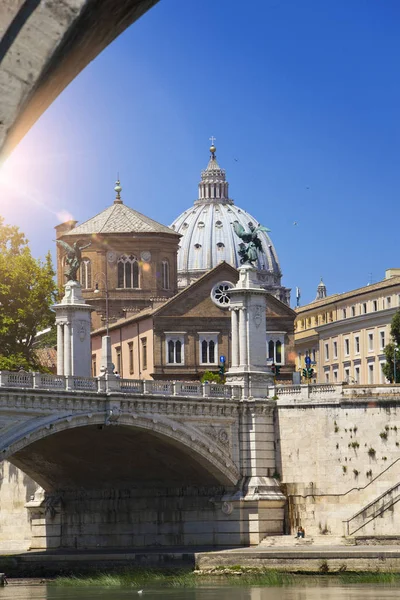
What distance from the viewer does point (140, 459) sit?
66000 millimetres

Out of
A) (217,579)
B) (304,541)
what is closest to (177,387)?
(304,541)

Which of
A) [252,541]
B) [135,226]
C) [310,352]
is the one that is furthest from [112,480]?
[310,352]

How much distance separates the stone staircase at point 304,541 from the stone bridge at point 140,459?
0.70 metres

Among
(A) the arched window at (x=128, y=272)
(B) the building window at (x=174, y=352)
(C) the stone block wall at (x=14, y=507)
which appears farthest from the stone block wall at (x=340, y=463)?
(A) the arched window at (x=128, y=272)

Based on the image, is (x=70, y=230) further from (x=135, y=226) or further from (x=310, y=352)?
(x=310, y=352)

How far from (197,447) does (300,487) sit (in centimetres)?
502

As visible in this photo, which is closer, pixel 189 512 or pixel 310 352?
pixel 189 512

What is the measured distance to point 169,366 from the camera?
9725 cm

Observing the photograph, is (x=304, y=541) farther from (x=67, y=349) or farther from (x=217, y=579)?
(x=67, y=349)

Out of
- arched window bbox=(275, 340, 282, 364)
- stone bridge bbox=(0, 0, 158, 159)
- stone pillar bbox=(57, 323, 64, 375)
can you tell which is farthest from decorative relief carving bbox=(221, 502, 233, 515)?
stone bridge bbox=(0, 0, 158, 159)

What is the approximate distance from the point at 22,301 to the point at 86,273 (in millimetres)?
35631

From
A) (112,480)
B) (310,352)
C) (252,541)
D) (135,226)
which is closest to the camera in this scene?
(252,541)

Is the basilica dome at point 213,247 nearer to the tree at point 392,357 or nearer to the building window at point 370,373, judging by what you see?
the building window at point 370,373

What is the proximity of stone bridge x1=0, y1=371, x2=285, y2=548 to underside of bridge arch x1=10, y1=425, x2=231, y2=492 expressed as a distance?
0.05 meters
